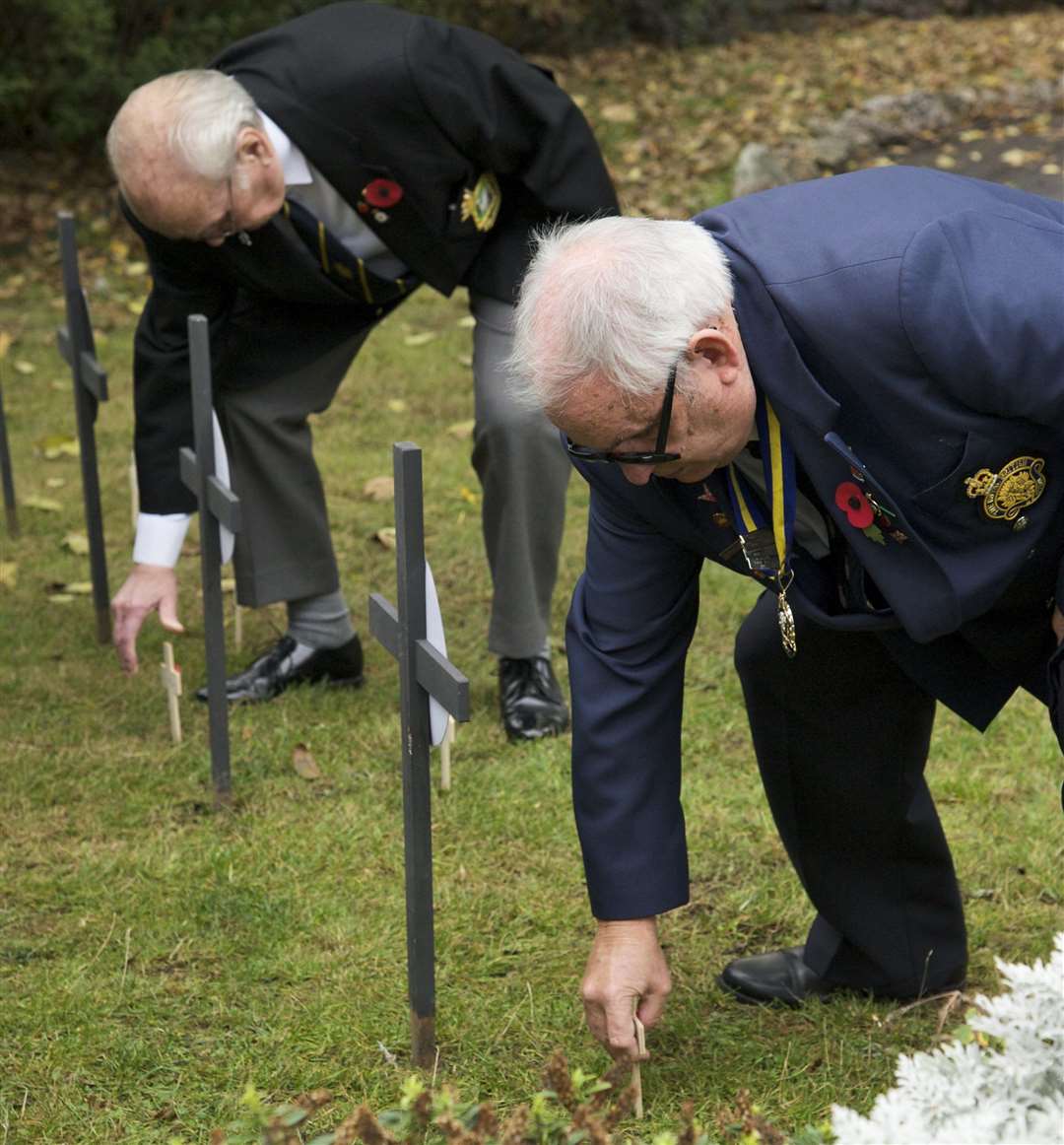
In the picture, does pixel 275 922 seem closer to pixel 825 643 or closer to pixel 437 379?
pixel 825 643

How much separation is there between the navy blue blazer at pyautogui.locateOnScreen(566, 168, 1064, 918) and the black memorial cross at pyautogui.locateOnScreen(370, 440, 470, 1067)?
0.21 meters

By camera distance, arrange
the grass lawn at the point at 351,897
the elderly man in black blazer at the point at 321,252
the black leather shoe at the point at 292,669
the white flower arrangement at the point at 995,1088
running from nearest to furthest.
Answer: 1. the white flower arrangement at the point at 995,1088
2. the grass lawn at the point at 351,897
3. the elderly man in black blazer at the point at 321,252
4. the black leather shoe at the point at 292,669

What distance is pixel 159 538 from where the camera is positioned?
11.5ft

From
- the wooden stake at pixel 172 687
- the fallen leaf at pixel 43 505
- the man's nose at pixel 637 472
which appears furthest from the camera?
the fallen leaf at pixel 43 505

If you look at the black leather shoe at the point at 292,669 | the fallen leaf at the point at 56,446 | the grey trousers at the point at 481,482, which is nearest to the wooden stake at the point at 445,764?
the grey trousers at the point at 481,482

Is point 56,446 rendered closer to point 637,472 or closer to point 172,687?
point 172,687

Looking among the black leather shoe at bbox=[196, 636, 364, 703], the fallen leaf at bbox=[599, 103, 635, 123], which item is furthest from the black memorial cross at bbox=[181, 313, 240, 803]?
the fallen leaf at bbox=[599, 103, 635, 123]

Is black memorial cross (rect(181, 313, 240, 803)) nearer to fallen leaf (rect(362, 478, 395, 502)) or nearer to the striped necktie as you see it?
the striped necktie

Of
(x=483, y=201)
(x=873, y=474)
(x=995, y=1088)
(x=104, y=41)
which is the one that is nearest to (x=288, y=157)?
(x=483, y=201)

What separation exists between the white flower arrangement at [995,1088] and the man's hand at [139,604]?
218 centimetres

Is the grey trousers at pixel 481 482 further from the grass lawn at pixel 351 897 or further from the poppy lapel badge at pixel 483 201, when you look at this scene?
the grass lawn at pixel 351 897

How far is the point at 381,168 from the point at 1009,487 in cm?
187

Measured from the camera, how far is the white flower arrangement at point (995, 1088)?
53.5 inches

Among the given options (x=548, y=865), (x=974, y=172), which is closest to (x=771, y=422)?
(x=548, y=865)
